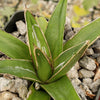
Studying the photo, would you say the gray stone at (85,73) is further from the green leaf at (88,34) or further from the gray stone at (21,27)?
the gray stone at (21,27)

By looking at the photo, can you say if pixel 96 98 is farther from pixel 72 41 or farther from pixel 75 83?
pixel 72 41

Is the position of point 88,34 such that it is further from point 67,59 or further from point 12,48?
point 12,48

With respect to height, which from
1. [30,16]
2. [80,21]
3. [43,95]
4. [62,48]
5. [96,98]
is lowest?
[80,21]

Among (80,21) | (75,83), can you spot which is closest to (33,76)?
(75,83)

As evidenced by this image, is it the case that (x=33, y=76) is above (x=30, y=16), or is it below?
below

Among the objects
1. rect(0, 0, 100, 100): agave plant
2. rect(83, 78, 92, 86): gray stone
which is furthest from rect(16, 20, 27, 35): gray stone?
rect(83, 78, 92, 86): gray stone

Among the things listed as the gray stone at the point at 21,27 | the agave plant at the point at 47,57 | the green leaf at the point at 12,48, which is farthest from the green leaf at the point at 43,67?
the gray stone at the point at 21,27
